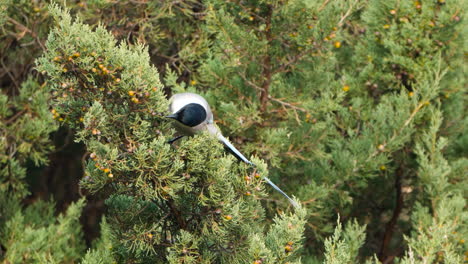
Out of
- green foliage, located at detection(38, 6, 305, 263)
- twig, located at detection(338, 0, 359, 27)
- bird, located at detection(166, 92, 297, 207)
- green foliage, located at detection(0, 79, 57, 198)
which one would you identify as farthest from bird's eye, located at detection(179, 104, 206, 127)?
green foliage, located at detection(0, 79, 57, 198)

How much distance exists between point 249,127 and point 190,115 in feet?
5.26

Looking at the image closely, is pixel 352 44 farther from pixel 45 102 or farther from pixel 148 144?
pixel 148 144

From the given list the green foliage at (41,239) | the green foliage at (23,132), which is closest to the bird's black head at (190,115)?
the green foliage at (41,239)

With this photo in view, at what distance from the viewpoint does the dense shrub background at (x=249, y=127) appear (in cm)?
349

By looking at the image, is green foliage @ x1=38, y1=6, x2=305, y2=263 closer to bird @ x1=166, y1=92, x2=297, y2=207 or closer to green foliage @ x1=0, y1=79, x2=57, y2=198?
bird @ x1=166, y1=92, x2=297, y2=207

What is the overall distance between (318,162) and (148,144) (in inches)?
112

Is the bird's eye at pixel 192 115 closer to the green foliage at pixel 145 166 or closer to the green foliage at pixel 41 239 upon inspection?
the green foliage at pixel 145 166

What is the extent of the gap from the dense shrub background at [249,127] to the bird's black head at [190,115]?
0.26 metres

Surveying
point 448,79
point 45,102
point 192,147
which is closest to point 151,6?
point 45,102

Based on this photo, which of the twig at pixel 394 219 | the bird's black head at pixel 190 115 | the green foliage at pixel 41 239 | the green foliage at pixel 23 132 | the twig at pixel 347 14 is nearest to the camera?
the bird's black head at pixel 190 115

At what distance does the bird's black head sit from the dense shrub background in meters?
0.26

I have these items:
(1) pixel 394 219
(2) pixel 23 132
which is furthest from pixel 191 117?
(1) pixel 394 219

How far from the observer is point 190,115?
12.8 feet

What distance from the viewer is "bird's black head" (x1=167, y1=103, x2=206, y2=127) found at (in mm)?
3863
